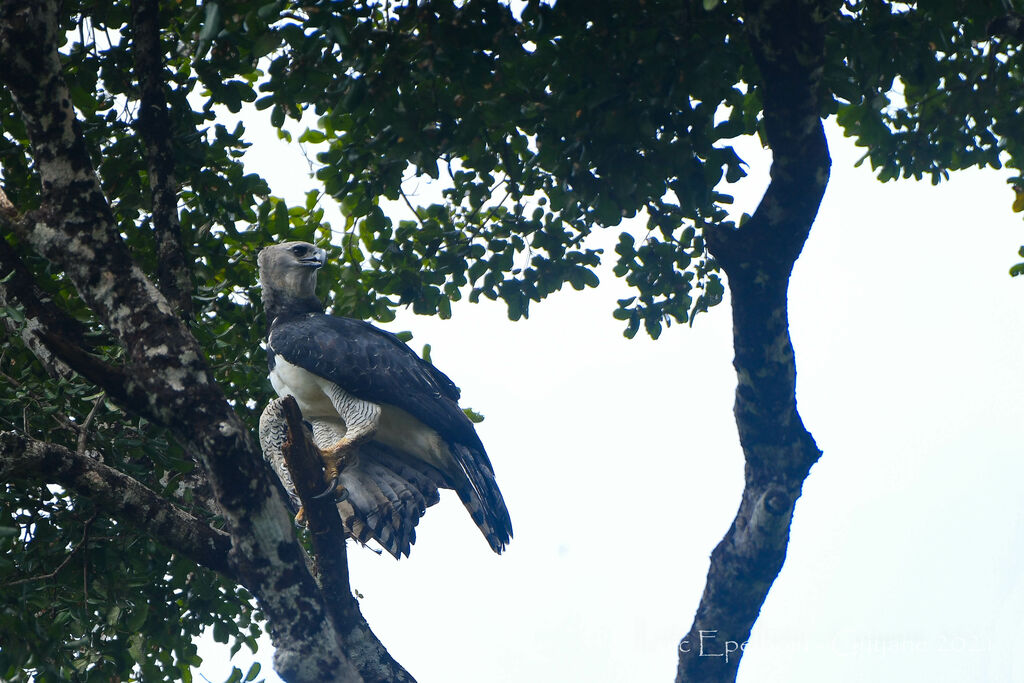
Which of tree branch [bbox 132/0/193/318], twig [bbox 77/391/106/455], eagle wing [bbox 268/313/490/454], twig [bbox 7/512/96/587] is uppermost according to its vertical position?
tree branch [bbox 132/0/193/318]

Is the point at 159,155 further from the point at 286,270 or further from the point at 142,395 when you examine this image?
the point at 142,395

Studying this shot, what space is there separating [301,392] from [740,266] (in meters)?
2.65

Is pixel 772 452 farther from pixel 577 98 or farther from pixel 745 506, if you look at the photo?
pixel 577 98

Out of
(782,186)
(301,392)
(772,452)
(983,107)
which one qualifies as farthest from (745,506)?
(983,107)

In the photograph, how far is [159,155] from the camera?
5.49 m

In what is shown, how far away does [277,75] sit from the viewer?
16.7ft

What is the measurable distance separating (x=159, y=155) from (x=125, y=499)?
6.46ft

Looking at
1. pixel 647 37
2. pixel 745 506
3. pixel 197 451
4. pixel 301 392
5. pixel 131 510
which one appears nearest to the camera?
pixel 197 451

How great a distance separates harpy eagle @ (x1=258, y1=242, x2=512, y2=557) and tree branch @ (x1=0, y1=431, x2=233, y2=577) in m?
0.84

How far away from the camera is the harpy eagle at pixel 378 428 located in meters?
5.57

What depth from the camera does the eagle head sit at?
6.30 m

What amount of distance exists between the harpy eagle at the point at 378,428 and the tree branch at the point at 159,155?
734 mm

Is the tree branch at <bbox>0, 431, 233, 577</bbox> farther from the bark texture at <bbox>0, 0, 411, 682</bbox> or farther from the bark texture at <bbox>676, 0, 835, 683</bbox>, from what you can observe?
the bark texture at <bbox>676, 0, 835, 683</bbox>

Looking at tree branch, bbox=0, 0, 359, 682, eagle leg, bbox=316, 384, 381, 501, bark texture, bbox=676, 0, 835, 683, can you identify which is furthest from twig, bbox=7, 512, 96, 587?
bark texture, bbox=676, 0, 835, 683
